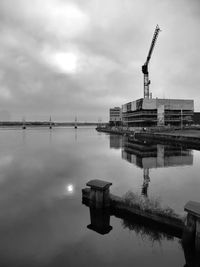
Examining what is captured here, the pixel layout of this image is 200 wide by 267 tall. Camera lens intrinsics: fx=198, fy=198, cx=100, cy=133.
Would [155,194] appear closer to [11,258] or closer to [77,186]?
[77,186]

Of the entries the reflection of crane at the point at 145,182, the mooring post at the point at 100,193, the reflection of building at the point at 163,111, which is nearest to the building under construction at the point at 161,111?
the reflection of building at the point at 163,111

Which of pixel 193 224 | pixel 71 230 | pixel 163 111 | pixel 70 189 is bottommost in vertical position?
pixel 70 189

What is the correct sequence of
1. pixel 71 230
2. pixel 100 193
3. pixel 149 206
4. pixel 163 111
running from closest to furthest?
pixel 71 230
pixel 149 206
pixel 100 193
pixel 163 111

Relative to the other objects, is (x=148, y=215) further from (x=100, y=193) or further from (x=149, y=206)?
(x=100, y=193)

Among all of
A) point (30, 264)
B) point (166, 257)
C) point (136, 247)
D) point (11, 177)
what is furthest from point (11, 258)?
point (11, 177)

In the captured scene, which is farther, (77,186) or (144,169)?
(144,169)

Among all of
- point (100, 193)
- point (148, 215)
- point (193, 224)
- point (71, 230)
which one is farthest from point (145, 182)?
point (193, 224)

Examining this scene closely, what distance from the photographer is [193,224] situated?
8.38m

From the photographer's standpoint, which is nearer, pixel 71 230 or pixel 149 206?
pixel 71 230

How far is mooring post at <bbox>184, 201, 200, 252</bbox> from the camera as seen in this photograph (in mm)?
8203

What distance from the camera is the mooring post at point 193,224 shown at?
8203mm

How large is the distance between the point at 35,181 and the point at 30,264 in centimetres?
1356

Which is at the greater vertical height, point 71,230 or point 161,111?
point 161,111

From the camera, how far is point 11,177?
74.7 feet
